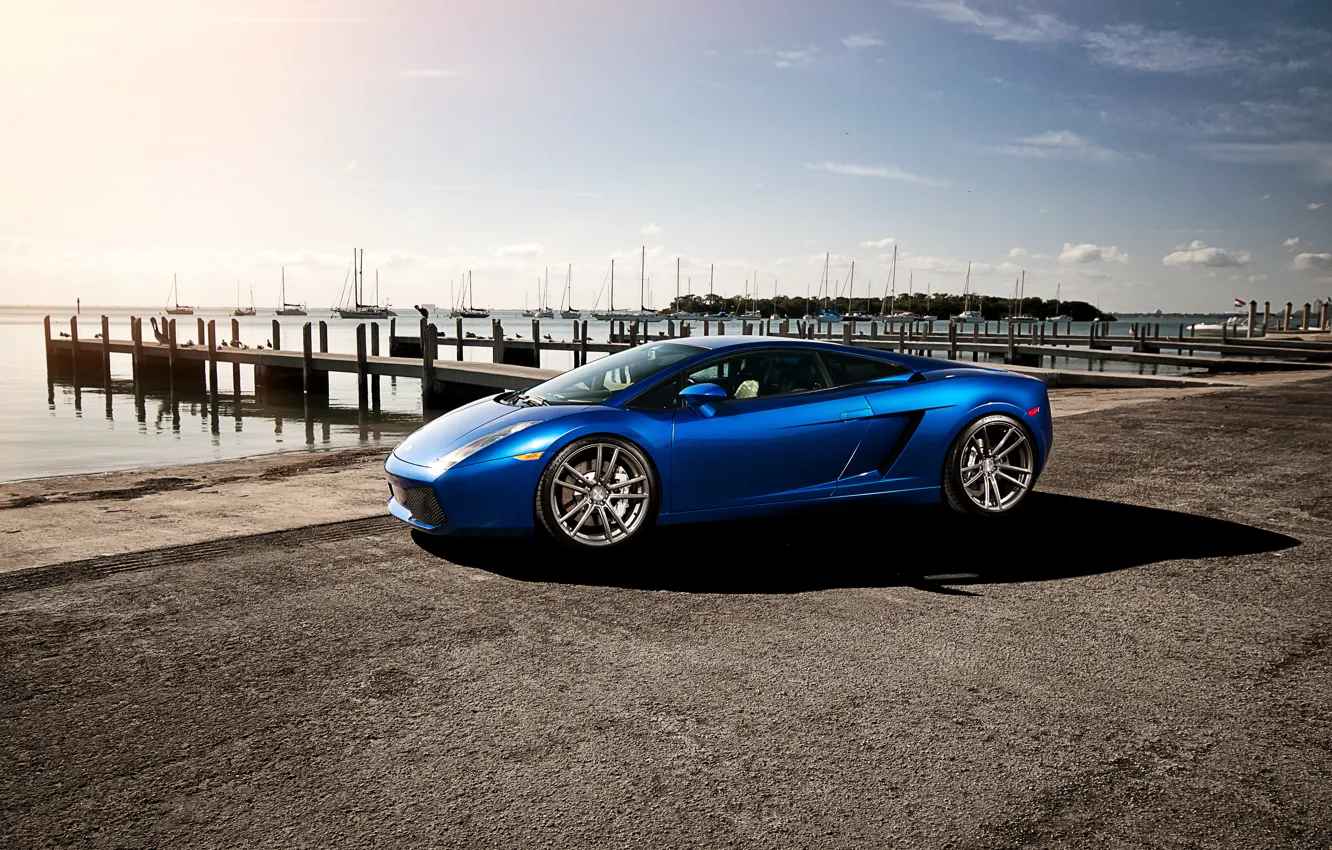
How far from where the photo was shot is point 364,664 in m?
3.75

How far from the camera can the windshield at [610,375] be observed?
228 inches

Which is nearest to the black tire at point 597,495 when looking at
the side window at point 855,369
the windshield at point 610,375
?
the windshield at point 610,375

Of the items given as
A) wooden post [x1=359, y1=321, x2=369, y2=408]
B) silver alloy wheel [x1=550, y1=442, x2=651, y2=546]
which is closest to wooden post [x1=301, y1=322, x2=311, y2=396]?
wooden post [x1=359, y1=321, x2=369, y2=408]

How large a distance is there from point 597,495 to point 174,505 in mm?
3647

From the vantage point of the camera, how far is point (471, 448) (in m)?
5.33

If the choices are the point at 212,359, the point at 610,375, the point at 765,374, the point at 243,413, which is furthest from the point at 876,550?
the point at 212,359

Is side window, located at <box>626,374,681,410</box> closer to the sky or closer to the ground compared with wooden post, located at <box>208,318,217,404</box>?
closer to the sky

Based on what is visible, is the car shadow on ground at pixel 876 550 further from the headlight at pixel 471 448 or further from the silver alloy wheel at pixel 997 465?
the headlight at pixel 471 448

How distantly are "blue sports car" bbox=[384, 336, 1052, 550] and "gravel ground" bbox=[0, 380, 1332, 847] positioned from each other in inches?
12.5

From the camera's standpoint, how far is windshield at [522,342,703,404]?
579 cm

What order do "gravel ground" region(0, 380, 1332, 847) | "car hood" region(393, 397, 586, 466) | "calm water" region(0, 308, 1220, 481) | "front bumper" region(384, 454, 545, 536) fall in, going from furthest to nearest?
"calm water" region(0, 308, 1220, 481) < "car hood" region(393, 397, 586, 466) < "front bumper" region(384, 454, 545, 536) < "gravel ground" region(0, 380, 1332, 847)

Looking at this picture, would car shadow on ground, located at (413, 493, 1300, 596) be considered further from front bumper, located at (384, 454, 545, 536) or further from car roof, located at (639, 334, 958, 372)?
car roof, located at (639, 334, 958, 372)

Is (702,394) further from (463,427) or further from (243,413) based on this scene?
(243,413)

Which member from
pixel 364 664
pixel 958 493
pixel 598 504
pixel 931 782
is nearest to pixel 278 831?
pixel 364 664
